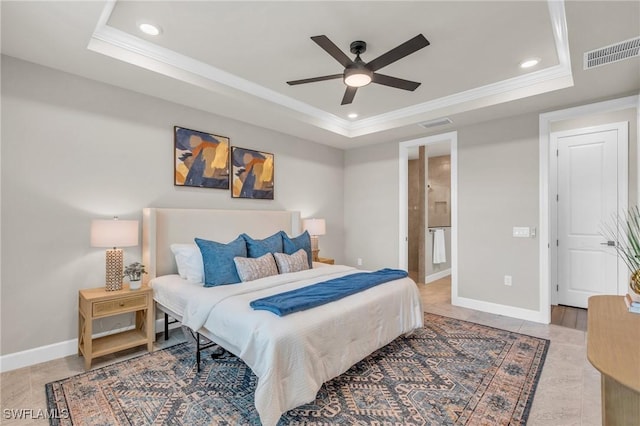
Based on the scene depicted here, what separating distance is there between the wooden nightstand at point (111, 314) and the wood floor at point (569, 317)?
4529 mm

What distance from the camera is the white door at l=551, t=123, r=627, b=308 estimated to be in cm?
392

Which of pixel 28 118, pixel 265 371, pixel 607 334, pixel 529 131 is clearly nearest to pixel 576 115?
pixel 529 131

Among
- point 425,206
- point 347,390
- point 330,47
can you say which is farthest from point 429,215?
point 330,47

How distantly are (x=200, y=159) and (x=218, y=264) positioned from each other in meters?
1.44

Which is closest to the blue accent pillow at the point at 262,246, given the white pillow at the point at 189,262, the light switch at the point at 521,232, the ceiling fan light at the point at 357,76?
the white pillow at the point at 189,262

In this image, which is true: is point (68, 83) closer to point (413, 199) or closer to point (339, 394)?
point (339, 394)

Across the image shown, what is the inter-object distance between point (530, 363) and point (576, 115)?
2823mm

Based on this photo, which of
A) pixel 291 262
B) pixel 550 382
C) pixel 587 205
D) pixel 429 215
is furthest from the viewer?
pixel 429 215

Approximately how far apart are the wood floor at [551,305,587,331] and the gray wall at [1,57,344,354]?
4.70 m

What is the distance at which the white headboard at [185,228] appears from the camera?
320 centimetres

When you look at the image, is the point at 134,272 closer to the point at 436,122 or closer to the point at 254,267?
the point at 254,267

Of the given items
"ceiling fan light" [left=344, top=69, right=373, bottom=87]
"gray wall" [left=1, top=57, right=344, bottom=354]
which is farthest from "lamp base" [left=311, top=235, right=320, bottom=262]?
"ceiling fan light" [left=344, top=69, right=373, bottom=87]

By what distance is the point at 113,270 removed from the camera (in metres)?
2.82

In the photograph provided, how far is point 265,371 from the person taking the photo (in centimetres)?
180
